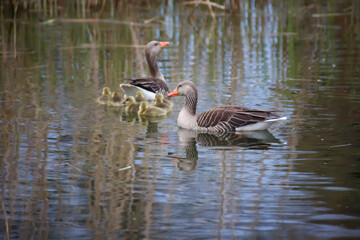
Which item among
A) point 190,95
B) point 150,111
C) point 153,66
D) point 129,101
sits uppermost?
point 153,66

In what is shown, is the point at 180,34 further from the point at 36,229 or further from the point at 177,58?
the point at 36,229

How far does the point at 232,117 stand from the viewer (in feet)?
30.4

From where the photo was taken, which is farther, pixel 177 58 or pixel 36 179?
pixel 177 58

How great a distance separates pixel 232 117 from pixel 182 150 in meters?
1.27

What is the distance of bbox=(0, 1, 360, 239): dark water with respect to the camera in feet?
18.7

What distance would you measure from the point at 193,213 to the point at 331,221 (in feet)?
3.95

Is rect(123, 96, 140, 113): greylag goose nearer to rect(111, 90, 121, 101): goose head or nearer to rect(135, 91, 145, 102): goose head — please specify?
rect(111, 90, 121, 101): goose head

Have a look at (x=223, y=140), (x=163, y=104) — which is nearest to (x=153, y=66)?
(x=163, y=104)

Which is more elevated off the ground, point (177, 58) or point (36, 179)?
point (177, 58)

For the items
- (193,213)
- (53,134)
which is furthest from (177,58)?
(193,213)

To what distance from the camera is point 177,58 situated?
53.0 feet

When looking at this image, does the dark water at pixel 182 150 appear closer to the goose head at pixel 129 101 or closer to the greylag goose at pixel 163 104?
the goose head at pixel 129 101

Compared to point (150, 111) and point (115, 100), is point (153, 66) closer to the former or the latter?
point (115, 100)

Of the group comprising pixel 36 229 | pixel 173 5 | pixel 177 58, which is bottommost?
pixel 36 229
